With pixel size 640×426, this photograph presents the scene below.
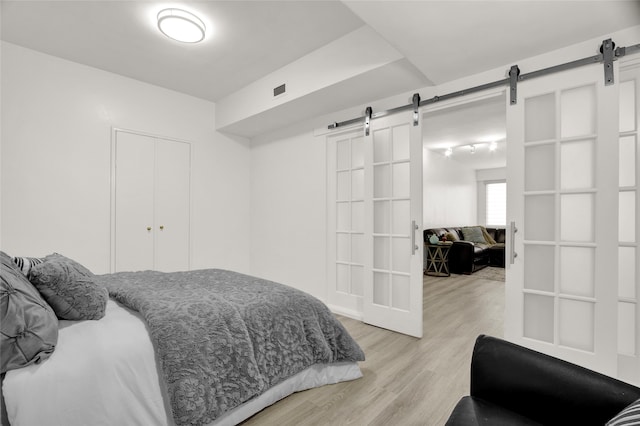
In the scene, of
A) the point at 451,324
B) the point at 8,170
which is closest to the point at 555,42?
the point at 451,324

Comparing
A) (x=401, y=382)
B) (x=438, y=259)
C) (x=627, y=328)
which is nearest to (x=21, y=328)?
(x=401, y=382)

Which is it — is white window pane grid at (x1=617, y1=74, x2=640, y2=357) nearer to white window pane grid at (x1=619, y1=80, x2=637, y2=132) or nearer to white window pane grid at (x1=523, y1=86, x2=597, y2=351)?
white window pane grid at (x1=619, y1=80, x2=637, y2=132)

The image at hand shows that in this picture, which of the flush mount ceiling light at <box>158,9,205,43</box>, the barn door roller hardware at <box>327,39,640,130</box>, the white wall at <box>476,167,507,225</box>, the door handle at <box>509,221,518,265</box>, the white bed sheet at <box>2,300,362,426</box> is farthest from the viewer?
the white wall at <box>476,167,507,225</box>

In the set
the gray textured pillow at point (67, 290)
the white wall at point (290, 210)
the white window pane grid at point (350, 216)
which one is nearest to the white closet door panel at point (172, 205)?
the white wall at point (290, 210)

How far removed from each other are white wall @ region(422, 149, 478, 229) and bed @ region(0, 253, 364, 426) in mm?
5140

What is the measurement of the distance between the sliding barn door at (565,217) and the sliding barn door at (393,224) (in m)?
0.76

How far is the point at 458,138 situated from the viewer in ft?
18.1

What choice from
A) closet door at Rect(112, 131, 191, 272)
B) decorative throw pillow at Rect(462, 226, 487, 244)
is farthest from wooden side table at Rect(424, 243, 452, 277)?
closet door at Rect(112, 131, 191, 272)

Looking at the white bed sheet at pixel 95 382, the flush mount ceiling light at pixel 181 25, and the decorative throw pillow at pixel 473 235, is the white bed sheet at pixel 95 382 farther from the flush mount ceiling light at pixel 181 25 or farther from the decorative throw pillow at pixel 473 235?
the decorative throw pillow at pixel 473 235

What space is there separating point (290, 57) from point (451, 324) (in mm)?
3237

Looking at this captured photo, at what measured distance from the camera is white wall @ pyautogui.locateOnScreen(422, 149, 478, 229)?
21.3ft

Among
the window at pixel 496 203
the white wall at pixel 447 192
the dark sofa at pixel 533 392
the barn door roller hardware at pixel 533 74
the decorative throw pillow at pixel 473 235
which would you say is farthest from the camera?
the window at pixel 496 203

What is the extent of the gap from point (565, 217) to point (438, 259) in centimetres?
386

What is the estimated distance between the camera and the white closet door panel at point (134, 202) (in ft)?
11.5
